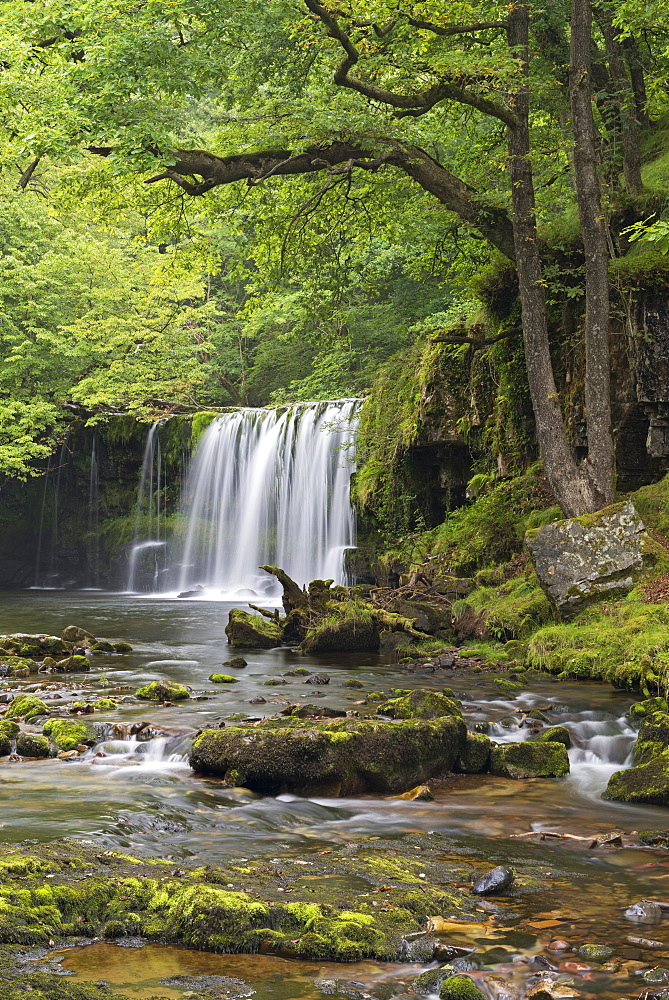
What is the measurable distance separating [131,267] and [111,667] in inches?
782

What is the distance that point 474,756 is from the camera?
650cm

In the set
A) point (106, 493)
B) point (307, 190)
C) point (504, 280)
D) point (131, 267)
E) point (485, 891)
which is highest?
point (131, 267)

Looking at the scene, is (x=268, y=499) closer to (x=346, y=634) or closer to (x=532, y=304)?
(x=346, y=634)

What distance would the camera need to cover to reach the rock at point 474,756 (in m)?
6.50

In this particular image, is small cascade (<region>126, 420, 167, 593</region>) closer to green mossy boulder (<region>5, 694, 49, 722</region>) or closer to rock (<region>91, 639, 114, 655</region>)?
rock (<region>91, 639, 114, 655</region>)

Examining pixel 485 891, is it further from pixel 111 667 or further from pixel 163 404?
pixel 163 404

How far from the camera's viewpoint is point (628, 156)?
12336mm

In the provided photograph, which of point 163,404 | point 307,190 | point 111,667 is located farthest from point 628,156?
point 163,404

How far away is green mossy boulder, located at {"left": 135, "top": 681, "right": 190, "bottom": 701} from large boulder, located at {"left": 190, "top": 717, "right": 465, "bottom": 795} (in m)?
2.71

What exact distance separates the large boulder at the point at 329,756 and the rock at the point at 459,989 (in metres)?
2.71

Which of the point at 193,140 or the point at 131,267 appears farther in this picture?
the point at 131,267

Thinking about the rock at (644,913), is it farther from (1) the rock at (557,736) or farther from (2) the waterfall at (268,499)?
(2) the waterfall at (268,499)

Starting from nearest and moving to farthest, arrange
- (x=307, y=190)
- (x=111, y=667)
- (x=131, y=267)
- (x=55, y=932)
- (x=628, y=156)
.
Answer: (x=55, y=932)
(x=111, y=667)
(x=628, y=156)
(x=307, y=190)
(x=131, y=267)

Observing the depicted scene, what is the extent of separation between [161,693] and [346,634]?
159 inches
